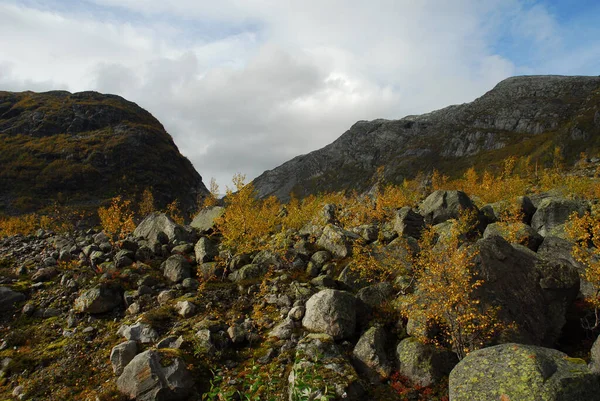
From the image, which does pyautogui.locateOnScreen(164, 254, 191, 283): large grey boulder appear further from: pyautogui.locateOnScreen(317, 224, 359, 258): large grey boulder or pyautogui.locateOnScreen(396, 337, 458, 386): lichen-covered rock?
pyautogui.locateOnScreen(396, 337, 458, 386): lichen-covered rock

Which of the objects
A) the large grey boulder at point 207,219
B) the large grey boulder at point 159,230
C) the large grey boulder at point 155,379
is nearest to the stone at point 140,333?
the large grey boulder at point 155,379

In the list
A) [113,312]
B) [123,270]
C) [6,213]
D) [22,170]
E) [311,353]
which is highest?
[22,170]

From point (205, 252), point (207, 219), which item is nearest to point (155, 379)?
point (205, 252)

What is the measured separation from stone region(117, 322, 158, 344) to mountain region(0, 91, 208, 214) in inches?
4399

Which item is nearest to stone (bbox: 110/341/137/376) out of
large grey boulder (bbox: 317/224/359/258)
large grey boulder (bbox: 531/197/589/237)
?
large grey boulder (bbox: 317/224/359/258)

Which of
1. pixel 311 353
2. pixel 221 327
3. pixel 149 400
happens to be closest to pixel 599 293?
pixel 311 353

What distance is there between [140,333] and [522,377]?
18.8 meters

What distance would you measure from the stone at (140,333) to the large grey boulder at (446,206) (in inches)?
1190

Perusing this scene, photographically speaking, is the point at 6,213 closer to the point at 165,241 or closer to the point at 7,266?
the point at 7,266

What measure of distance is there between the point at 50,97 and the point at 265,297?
8926 inches

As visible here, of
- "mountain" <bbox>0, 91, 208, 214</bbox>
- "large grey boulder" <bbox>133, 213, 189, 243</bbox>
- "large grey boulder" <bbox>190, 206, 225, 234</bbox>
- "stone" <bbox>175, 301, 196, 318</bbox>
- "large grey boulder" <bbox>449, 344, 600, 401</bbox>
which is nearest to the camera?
"large grey boulder" <bbox>449, 344, 600, 401</bbox>

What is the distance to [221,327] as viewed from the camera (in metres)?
19.1

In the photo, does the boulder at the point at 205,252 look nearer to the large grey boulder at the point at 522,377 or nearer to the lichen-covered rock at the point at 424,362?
the lichen-covered rock at the point at 424,362

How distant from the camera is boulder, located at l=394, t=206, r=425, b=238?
33688mm
